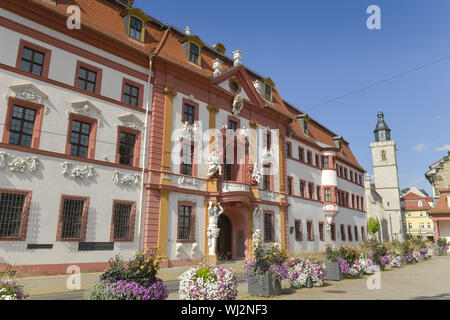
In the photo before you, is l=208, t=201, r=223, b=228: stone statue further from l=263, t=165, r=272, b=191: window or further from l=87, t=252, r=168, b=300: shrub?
Result: l=87, t=252, r=168, b=300: shrub

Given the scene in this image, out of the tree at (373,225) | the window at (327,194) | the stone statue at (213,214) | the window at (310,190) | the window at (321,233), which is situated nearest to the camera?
the stone statue at (213,214)

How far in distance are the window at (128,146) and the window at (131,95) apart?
185cm

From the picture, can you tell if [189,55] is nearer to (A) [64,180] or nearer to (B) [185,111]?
(B) [185,111]

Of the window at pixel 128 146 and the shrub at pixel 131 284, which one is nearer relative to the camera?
the shrub at pixel 131 284

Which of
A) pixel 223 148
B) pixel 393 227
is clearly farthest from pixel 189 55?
pixel 393 227

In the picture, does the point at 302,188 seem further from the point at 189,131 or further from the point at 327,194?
the point at 189,131

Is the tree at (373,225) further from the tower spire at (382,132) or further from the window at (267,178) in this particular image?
the window at (267,178)

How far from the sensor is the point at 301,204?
34.3m

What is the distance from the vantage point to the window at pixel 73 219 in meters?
16.5

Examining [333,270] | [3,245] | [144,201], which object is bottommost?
[333,270]

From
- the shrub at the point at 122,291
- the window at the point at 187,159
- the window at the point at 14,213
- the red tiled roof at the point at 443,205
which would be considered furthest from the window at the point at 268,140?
the red tiled roof at the point at 443,205

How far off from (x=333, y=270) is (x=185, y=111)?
14.3m

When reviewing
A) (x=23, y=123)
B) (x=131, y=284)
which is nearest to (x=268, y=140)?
(x=23, y=123)

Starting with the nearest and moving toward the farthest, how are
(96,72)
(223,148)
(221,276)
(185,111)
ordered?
(221,276), (96,72), (185,111), (223,148)
